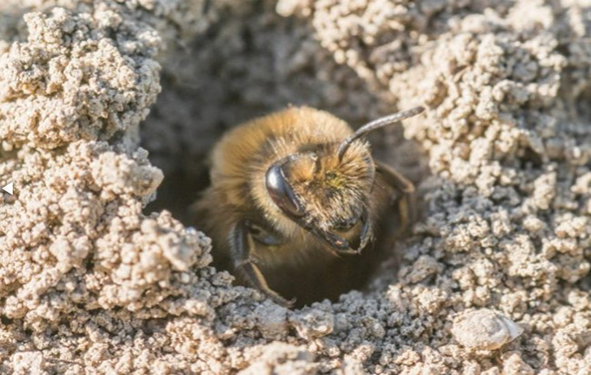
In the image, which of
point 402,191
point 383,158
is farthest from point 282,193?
point 383,158

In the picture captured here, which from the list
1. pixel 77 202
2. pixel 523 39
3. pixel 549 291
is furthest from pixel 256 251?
pixel 523 39

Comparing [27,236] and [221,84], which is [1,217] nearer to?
[27,236]

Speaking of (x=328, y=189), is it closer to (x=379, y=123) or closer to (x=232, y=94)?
(x=379, y=123)

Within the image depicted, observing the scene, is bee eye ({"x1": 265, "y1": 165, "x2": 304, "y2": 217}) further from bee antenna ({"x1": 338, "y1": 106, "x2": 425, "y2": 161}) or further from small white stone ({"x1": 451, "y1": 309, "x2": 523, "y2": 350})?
small white stone ({"x1": 451, "y1": 309, "x2": 523, "y2": 350})

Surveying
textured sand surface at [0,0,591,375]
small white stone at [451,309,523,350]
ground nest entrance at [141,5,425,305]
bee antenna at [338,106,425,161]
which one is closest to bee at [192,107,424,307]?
bee antenna at [338,106,425,161]

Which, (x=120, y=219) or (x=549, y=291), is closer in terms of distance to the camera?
(x=120, y=219)

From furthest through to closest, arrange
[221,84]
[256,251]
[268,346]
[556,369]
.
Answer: [221,84] → [256,251] → [556,369] → [268,346]
